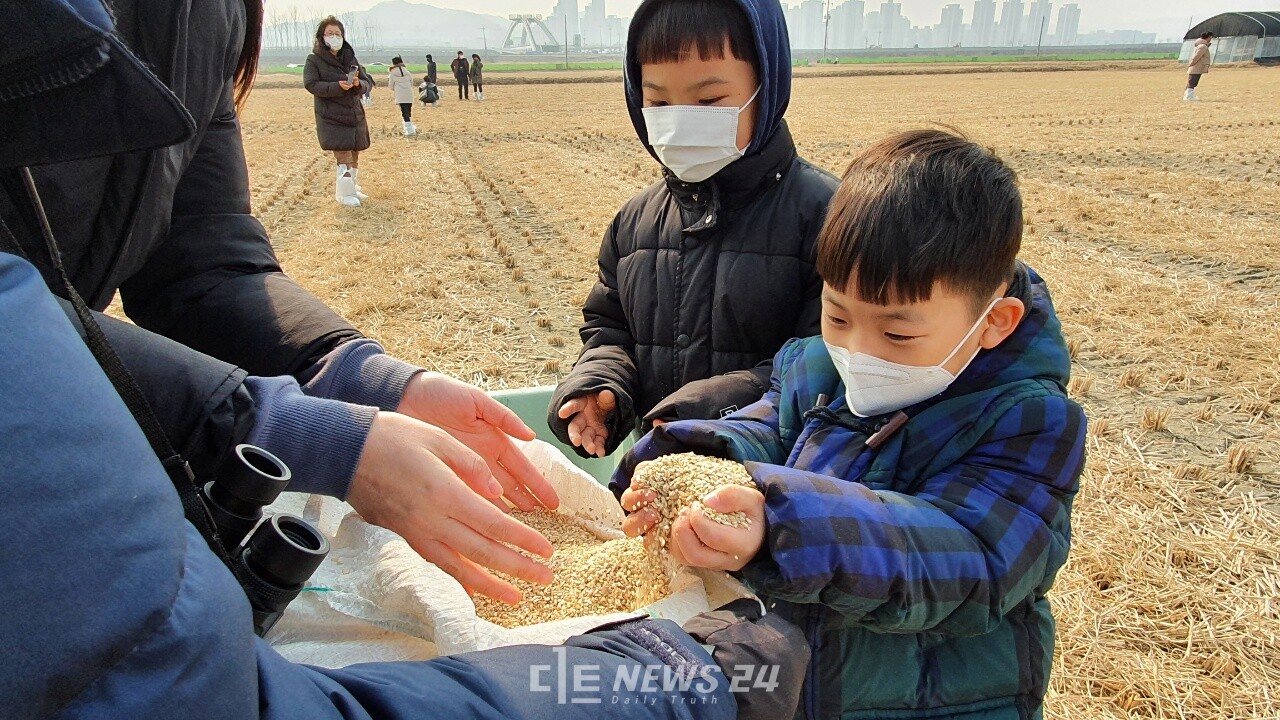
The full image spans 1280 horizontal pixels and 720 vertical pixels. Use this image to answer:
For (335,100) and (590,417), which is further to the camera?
(335,100)

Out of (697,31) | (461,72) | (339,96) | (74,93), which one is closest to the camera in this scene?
(74,93)

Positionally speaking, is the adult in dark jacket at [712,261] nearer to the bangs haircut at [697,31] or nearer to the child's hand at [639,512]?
the bangs haircut at [697,31]

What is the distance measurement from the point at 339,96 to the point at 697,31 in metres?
9.09

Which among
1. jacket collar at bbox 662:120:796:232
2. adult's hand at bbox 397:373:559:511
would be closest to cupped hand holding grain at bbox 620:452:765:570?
adult's hand at bbox 397:373:559:511

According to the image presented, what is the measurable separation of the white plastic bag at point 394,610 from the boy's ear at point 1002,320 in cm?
73

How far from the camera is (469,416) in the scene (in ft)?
6.39

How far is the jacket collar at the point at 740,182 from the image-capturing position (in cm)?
247

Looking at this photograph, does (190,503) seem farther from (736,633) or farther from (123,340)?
(736,633)

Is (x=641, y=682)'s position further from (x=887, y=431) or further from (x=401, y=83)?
(x=401, y=83)

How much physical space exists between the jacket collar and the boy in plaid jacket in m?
0.73

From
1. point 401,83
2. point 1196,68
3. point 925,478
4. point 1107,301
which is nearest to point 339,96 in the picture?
point 401,83

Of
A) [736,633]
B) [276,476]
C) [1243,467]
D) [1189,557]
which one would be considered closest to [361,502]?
[276,476]

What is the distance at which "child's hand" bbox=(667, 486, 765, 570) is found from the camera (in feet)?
4.81

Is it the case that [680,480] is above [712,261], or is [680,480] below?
below
